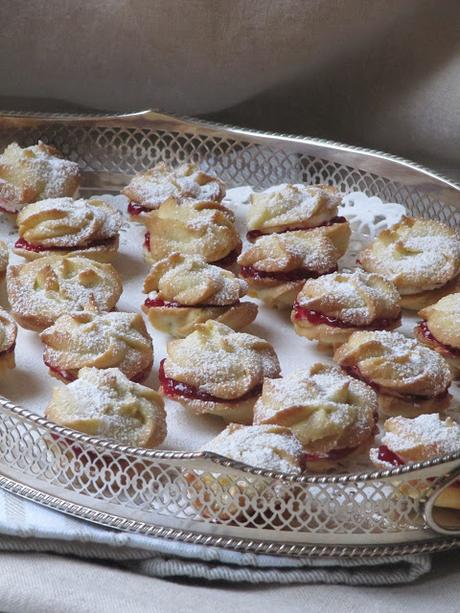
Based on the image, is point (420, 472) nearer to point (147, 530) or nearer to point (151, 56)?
point (147, 530)

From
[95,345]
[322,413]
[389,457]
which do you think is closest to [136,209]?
[95,345]

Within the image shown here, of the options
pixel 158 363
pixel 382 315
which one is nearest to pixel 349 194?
pixel 382 315

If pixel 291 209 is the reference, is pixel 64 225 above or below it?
below

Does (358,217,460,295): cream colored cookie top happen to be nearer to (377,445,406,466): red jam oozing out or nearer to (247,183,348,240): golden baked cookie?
(247,183,348,240): golden baked cookie

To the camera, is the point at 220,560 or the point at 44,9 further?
the point at 44,9

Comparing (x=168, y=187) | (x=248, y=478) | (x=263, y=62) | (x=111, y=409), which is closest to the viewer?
(x=248, y=478)

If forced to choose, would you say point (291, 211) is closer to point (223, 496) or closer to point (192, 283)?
point (192, 283)
